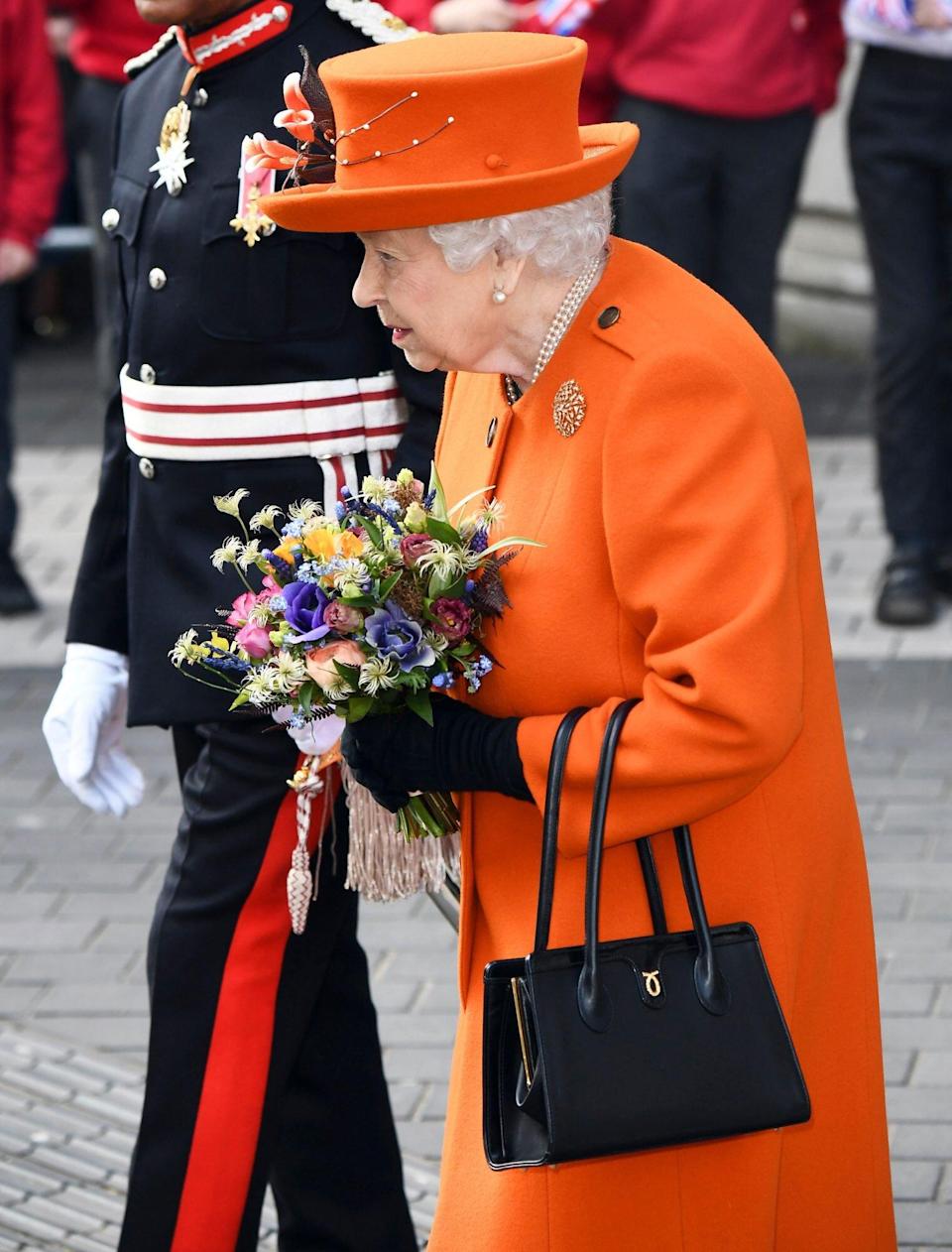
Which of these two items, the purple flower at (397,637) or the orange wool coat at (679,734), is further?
the purple flower at (397,637)

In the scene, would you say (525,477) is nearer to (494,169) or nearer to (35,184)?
(494,169)

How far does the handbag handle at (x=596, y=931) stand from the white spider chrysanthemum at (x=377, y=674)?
0.24 meters

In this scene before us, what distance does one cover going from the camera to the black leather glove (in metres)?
2.40

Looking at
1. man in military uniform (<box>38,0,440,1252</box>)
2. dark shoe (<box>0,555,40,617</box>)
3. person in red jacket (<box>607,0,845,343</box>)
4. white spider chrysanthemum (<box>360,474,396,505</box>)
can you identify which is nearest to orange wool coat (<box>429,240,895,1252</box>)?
white spider chrysanthemum (<box>360,474,396,505</box>)

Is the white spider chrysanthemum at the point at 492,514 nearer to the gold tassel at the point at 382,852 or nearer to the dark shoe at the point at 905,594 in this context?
the gold tassel at the point at 382,852

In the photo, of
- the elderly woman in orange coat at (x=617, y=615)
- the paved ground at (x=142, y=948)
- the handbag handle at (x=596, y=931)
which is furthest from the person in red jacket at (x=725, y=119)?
the handbag handle at (x=596, y=931)

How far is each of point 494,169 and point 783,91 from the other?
13.0 ft

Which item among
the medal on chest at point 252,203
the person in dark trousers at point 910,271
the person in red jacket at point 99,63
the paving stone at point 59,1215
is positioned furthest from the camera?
the person in red jacket at point 99,63

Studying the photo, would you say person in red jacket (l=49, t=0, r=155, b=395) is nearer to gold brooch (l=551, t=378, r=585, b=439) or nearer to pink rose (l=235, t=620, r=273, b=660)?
pink rose (l=235, t=620, r=273, b=660)

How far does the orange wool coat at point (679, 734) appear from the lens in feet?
7.38

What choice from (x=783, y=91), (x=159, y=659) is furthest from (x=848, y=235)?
(x=159, y=659)

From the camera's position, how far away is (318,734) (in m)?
2.79

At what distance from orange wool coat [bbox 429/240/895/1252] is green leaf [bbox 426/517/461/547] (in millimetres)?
73

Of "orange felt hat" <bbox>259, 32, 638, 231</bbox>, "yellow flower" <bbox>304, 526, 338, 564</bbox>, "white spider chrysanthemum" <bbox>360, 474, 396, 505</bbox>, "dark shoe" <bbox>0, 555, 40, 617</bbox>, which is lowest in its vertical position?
"dark shoe" <bbox>0, 555, 40, 617</bbox>
